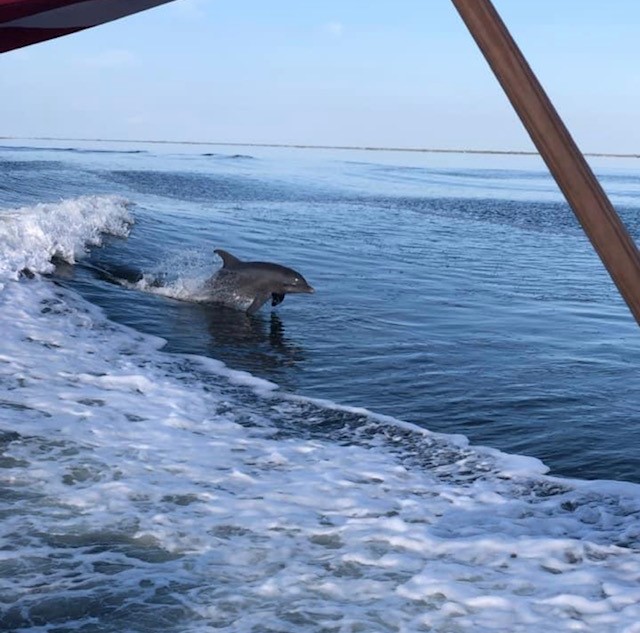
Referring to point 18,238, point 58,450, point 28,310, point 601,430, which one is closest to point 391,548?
point 58,450

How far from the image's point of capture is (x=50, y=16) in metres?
3.83

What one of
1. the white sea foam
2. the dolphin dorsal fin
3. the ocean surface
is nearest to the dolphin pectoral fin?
the ocean surface

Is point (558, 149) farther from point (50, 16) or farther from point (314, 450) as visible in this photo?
point (314, 450)

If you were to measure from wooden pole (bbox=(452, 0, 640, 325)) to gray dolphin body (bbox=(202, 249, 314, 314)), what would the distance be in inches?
388

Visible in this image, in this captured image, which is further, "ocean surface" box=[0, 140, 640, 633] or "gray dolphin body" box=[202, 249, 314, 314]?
"gray dolphin body" box=[202, 249, 314, 314]

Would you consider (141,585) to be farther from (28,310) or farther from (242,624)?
(28,310)

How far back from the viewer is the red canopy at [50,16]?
361 cm

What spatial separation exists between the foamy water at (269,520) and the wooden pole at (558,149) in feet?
7.79

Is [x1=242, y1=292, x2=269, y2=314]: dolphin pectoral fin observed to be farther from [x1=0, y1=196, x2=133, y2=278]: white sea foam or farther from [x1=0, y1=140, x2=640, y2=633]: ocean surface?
[x1=0, y1=196, x2=133, y2=278]: white sea foam

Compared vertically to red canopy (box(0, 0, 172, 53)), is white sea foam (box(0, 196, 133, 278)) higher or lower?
lower

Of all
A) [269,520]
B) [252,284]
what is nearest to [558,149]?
[269,520]

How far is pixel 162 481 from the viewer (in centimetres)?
590

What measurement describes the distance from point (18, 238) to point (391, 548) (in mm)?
10761

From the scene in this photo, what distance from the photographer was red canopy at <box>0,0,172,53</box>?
3614 mm
